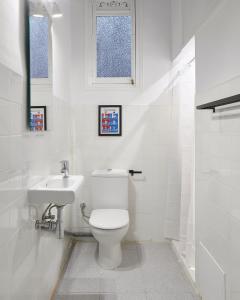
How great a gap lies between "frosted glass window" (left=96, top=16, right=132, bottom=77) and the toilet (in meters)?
1.11

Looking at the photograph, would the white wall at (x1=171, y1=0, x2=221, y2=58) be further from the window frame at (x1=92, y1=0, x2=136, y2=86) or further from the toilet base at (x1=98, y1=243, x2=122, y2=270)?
the toilet base at (x1=98, y1=243, x2=122, y2=270)

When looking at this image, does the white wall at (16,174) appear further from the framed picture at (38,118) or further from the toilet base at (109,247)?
the toilet base at (109,247)

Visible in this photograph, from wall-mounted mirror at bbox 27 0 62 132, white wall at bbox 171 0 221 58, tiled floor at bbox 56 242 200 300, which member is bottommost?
tiled floor at bbox 56 242 200 300

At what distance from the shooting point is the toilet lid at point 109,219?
2406mm

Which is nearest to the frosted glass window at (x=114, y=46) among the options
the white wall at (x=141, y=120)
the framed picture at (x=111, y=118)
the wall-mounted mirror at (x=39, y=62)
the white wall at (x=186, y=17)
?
the white wall at (x=141, y=120)

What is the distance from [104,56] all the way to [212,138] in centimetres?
184

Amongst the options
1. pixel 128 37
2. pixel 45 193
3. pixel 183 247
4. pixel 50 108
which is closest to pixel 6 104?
pixel 45 193

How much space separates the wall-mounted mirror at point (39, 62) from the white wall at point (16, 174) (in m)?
0.09

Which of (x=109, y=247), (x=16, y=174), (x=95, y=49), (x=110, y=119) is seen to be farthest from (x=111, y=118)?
(x=16, y=174)

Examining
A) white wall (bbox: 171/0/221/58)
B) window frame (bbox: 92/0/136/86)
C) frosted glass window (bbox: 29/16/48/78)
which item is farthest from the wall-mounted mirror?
white wall (bbox: 171/0/221/58)

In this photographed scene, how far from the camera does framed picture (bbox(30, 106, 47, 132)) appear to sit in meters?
1.68

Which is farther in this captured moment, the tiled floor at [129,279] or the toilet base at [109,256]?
the toilet base at [109,256]

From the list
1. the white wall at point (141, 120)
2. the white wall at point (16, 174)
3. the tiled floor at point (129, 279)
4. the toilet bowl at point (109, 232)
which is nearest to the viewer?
the white wall at point (16, 174)

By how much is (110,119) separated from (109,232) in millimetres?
1238
